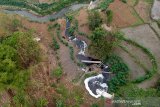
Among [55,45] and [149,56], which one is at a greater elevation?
[55,45]

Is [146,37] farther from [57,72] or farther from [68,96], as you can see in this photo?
[68,96]

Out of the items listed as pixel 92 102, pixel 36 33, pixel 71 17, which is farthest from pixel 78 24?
pixel 92 102

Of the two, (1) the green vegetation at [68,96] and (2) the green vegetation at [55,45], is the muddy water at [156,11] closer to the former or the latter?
(2) the green vegetation at [55,45]

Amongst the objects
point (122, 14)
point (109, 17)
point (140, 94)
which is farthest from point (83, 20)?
point (140, 94)

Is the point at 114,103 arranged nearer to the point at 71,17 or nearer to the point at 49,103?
the point at 49,103

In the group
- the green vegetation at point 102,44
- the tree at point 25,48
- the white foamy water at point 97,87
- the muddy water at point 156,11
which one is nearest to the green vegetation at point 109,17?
the green vegetation at point 102,44
